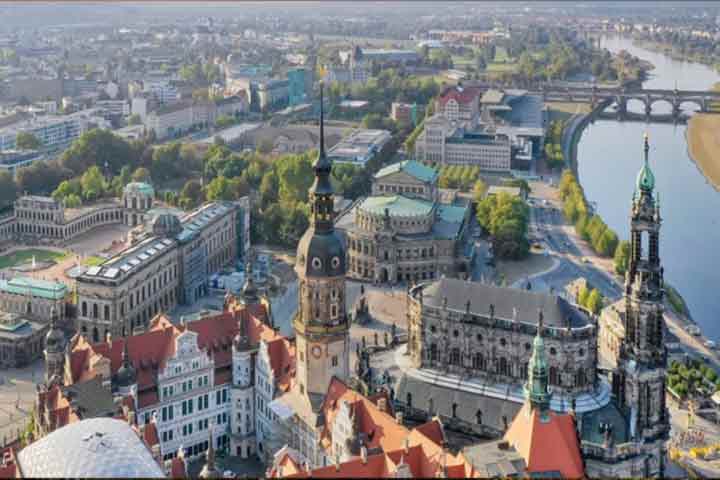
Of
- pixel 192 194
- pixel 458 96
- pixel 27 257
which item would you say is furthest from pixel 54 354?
pixel 458 96

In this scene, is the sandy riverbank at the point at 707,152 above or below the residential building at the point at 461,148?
below

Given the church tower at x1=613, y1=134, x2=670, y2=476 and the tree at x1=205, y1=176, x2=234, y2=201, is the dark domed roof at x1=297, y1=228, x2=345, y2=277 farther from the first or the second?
the tree at x1=205, y1=176, x2=234, y2=201

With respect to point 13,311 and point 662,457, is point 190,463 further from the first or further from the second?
point 13,311

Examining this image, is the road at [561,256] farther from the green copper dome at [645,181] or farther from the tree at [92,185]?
the tree at [92,185]

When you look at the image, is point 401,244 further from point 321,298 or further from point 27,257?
point 321,298

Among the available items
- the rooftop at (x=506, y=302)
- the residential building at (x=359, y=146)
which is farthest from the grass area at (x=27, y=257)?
the rooftop at (x=506, y=302)

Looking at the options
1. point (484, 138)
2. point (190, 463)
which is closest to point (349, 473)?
point (190, 463)
